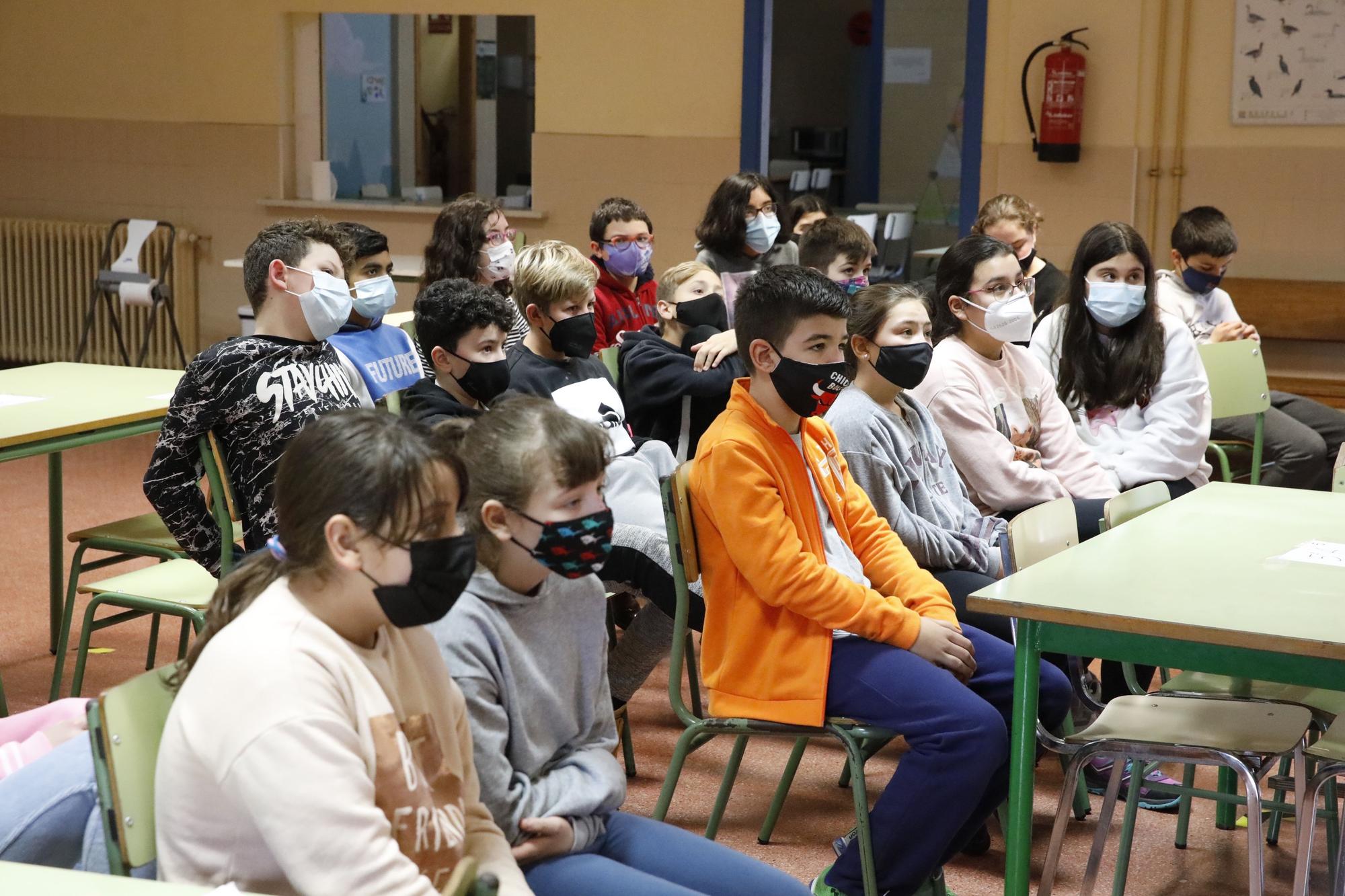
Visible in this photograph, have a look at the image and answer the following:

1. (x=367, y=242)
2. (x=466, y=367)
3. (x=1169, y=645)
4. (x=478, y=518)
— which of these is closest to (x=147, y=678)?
(x=478, y=518)

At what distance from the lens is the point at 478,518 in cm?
186

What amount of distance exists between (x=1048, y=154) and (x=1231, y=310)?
1.65 meters

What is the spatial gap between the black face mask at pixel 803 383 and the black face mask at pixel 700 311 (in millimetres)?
1338

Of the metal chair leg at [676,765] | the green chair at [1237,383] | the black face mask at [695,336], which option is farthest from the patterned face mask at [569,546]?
the green chair at [1237,383]

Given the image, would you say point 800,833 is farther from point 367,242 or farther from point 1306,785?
point 367,242

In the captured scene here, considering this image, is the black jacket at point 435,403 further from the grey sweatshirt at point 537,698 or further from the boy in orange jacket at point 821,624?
the grey sweatshirt at point 537,698

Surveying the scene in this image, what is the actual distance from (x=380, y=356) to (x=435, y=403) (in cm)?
36

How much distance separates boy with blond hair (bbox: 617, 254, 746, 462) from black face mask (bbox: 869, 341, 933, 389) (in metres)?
0.58

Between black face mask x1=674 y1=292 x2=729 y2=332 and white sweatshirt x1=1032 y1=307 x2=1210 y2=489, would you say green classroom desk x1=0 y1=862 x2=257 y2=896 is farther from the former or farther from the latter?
white sweatshirt x1=1032 y1=307 x2=1210 y2=489

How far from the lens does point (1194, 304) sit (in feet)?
16.6

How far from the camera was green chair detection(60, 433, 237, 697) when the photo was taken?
2871 millimetres

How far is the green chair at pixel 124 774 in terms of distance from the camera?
4.85 feet

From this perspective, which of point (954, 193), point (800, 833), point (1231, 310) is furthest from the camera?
point (954, 193)

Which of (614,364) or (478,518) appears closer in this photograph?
(478,518)
